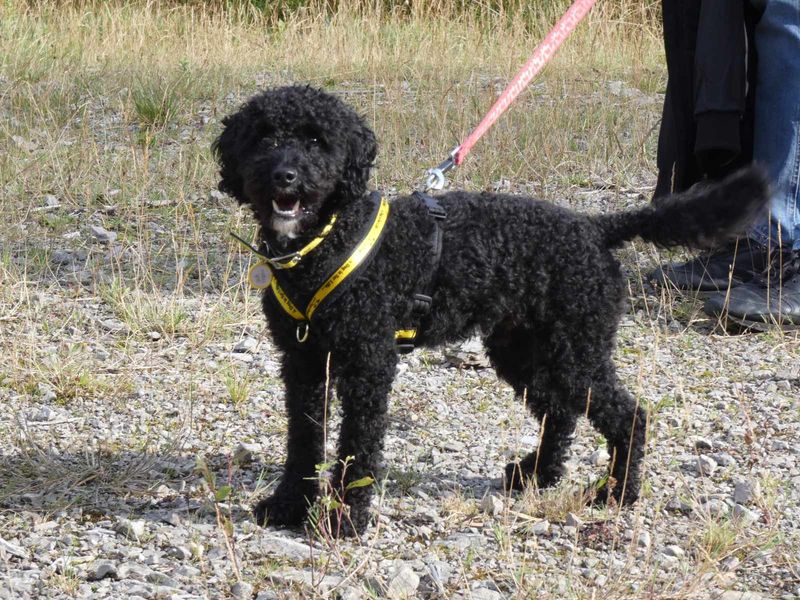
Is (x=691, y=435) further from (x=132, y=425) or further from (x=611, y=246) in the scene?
(x=132, y=425)

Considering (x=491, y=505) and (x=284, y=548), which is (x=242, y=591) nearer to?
(x=284, y=548)

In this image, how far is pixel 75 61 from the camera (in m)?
9.62

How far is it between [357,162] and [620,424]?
1.35 meters

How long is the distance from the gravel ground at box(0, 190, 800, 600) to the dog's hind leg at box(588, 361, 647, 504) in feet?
0.34

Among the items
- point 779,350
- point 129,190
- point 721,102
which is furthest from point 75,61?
point 779,350

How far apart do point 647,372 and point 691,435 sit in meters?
0.57

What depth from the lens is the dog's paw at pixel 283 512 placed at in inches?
140

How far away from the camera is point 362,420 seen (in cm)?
343

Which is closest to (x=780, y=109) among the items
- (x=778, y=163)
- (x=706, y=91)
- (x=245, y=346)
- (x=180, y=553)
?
(x=778, y=163)

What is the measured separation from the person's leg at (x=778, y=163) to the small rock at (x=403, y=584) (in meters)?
2.91

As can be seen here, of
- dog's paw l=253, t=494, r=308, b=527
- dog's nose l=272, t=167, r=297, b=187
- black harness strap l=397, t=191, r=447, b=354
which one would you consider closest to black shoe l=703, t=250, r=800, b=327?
black harness strap l=397, t=191, r=447, b=354

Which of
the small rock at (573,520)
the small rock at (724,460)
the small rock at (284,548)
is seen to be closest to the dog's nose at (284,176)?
the small rock at (284,548)

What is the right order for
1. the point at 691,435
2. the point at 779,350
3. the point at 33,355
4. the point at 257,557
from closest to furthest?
the point at 257,557
the point at 691,435
the point at 33,355
the point at 779,350

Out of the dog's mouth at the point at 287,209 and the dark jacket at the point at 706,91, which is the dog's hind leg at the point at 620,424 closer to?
the dog's mouth at the point at 287,209
